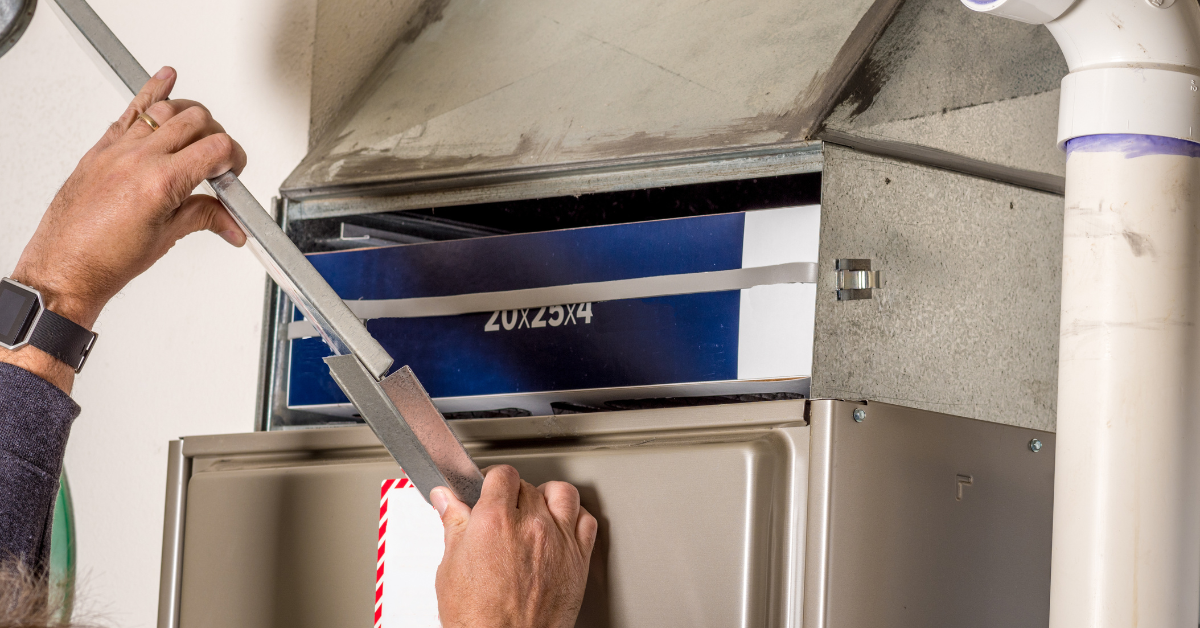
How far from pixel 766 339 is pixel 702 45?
331 mm

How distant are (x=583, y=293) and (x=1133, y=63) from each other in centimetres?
53

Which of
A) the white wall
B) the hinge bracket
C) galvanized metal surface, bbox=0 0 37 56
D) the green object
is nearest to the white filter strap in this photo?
the hinge bracket

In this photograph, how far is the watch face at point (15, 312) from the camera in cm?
99

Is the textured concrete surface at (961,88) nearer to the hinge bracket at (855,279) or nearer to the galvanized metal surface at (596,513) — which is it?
the hinge bracket at (855,279)

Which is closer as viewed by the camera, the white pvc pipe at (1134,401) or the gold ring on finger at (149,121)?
the white pvc pipe at (1134,401)

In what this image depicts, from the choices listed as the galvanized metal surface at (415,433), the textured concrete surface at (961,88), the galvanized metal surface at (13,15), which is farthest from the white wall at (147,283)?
the textured concrete surface at (961,88)

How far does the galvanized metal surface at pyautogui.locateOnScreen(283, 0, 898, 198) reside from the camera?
1034 mm

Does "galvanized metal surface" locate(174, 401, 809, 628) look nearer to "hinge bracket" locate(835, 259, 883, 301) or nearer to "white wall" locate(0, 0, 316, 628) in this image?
"hinge bracket" locate(835, 259, 883, 301)

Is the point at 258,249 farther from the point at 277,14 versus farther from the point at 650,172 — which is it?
the point at 277,14

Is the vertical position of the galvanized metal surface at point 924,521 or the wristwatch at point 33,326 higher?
the wristwatch at point 33,326

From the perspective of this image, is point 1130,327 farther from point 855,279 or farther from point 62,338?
point 62,338

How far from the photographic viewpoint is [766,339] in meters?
1.00

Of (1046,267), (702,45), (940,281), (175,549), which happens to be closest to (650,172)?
(702,45)

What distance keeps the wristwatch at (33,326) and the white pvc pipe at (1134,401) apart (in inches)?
34.8
